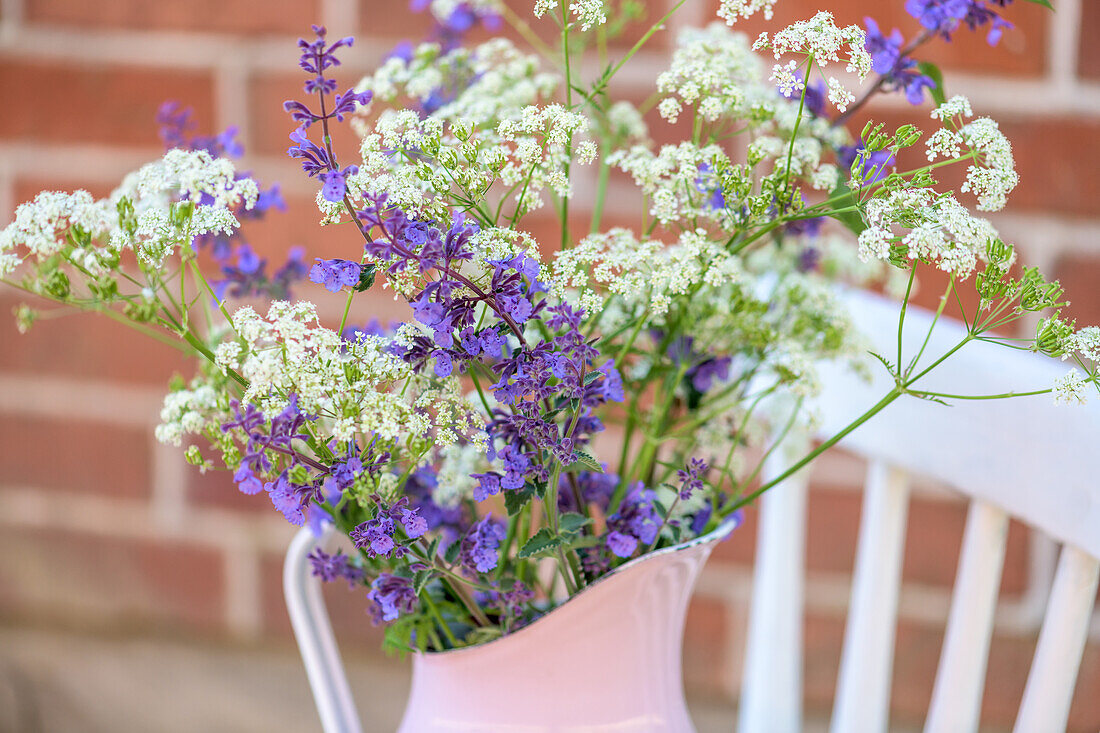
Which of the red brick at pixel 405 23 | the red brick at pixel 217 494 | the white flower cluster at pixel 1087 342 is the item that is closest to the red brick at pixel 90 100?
the red brick at pixel 405 23

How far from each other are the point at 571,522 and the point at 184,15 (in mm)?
518

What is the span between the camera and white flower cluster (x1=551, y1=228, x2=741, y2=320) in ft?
0.74

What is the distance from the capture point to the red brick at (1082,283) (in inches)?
21.1

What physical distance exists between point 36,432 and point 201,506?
0.14 metres

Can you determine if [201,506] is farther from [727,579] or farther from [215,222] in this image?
[215,222]

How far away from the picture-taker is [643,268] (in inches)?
10.1

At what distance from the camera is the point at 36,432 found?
0.70 meters

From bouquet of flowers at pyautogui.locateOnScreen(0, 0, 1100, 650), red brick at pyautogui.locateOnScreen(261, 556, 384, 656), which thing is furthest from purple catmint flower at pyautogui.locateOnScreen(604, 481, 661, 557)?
red brick at pyautogui.locateOnScreen(261, 556, 384, 656)

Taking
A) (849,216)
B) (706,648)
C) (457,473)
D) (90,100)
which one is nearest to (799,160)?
(849,216)

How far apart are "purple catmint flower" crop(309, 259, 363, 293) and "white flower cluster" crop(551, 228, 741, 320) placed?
0.05 meters

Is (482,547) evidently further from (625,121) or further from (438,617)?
(625,121)

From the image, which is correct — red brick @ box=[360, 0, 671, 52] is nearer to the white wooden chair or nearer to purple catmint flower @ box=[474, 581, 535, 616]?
the white wooden chair

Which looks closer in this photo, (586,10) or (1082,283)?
(586,10)

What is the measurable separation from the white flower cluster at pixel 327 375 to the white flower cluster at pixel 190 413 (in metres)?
0.03
